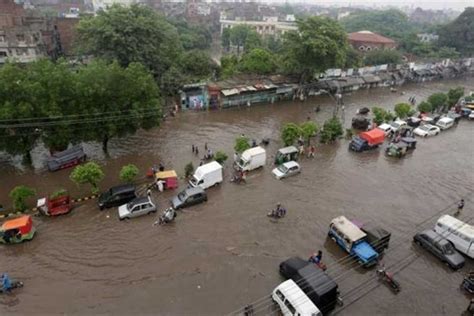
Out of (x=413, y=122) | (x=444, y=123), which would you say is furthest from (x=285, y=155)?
(x=444, y=123)

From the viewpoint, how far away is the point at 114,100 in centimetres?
2830

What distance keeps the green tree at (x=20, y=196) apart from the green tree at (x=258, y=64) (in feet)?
122

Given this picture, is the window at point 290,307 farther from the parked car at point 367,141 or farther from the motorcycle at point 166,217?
the parked car at point 367,141

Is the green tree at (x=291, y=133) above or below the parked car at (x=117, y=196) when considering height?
above

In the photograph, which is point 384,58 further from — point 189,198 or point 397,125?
point 189,198

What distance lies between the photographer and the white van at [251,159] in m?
27.7

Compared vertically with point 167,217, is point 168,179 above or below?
above

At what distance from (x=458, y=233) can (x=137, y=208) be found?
65.0 feet

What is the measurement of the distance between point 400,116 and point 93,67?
113 feet

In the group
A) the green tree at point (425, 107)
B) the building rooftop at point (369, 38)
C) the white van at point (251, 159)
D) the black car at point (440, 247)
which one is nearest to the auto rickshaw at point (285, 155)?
Result: the white van at point (251, 159)

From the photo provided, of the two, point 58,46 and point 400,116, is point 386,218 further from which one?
point 58,46

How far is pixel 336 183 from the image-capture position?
26.7m

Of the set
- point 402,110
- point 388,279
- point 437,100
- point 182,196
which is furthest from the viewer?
point 437,100

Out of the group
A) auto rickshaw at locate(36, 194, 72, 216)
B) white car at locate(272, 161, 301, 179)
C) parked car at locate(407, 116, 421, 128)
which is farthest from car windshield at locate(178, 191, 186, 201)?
parked car at locate(407, 116, 421, 128)
